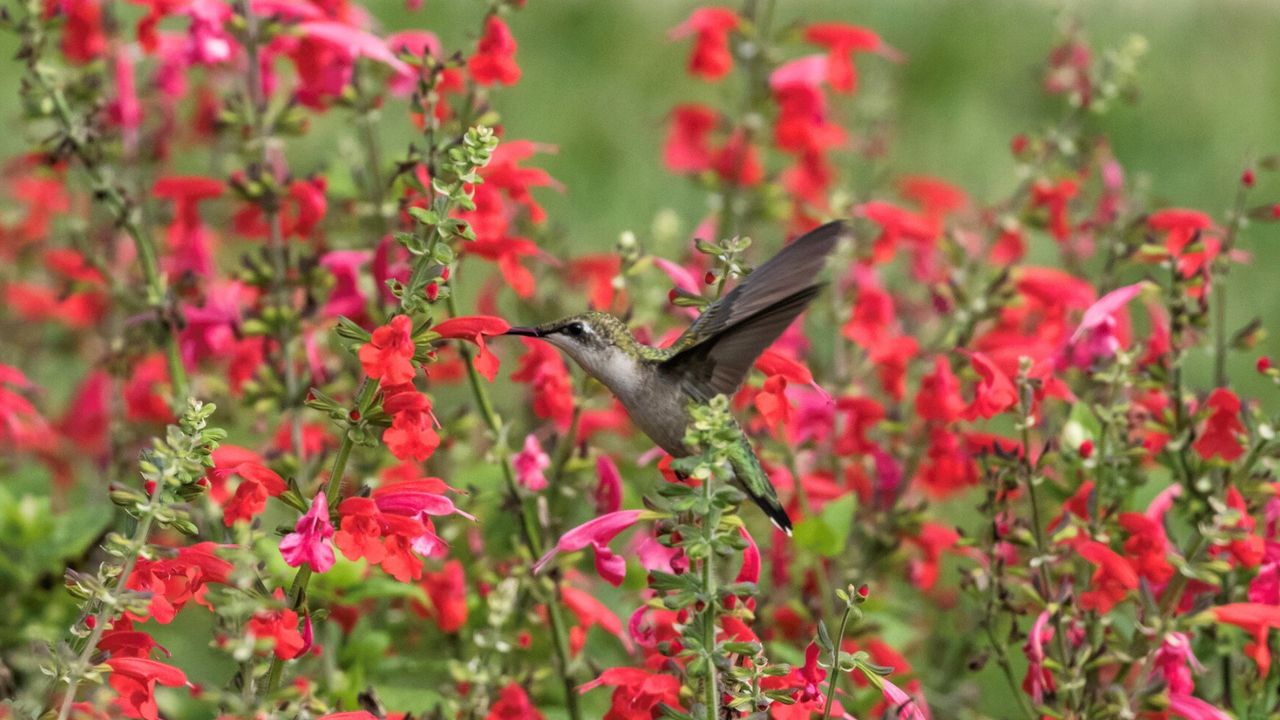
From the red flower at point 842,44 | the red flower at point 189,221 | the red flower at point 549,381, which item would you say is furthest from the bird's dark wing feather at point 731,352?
the red flower at point 842,44

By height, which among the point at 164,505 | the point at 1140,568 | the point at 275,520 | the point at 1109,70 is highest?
→ the point at 1109,70

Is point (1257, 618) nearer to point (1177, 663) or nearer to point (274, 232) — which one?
point (1177, 663)

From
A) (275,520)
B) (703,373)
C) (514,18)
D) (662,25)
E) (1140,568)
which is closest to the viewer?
(703,373)

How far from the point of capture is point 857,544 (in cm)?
323

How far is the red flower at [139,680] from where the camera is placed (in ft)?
5.72

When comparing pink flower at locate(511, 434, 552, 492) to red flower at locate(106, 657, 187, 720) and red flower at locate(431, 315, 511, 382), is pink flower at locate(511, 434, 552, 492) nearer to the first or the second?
red flower at locate(431, 315, 511, 382)

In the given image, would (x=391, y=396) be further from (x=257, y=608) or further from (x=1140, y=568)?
(x=1140, y=568)

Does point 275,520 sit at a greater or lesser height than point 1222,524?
lesser

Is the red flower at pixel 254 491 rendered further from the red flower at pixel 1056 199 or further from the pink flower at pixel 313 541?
the red flower at pixel 1056 199

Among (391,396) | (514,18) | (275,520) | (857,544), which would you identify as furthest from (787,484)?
(514,18)

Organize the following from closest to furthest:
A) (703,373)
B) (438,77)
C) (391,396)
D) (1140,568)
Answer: (391,396), (703,373), (1140,568), (438,77)

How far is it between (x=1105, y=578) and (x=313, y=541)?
122cm

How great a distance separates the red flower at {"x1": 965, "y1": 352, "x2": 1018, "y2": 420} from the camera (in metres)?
2.41

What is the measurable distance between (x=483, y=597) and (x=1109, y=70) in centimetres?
169
